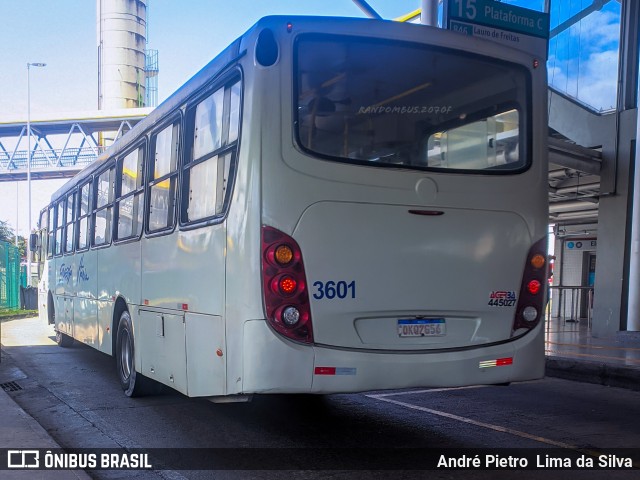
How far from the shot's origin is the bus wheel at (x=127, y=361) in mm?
8141

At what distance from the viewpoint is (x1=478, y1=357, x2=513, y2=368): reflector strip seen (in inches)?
221

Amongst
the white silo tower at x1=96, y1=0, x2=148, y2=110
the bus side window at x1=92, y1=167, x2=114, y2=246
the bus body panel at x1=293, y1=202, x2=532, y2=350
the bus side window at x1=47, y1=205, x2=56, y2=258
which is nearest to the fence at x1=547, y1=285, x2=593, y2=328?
the bus side window at x1=47, y1=205, x2=56, y2=258

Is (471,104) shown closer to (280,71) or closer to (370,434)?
(280,71)

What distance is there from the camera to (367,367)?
205 inches

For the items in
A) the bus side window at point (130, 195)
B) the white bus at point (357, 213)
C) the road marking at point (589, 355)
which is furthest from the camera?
the road marking at point (589, 355)

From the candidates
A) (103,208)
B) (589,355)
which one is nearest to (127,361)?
(103,208)

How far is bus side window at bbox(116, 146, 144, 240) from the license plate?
12.2 feet

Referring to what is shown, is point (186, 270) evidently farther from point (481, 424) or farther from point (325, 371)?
point (481, 424)

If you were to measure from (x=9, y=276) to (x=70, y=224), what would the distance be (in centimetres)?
1699

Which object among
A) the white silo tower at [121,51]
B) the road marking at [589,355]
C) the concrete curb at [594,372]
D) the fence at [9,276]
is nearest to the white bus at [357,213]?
the concrete curb at [594,372]

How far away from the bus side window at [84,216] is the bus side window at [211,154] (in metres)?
5.06

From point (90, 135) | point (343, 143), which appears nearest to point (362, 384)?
point (343, 143)

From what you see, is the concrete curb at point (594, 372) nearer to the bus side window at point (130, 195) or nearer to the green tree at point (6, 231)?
the bus side window at point (130, 195)

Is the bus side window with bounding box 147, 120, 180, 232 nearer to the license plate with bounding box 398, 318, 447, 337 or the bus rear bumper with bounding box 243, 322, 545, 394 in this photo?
the bus rear bumper with bounding box 243, 322, 545, 394
